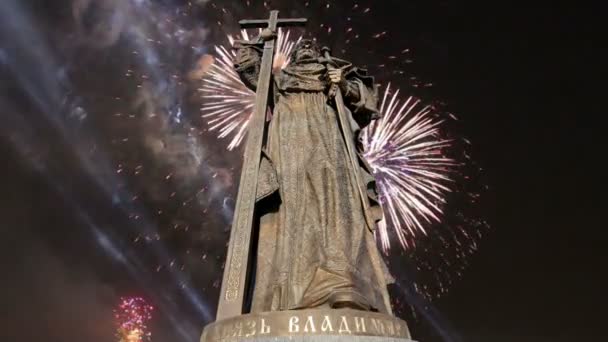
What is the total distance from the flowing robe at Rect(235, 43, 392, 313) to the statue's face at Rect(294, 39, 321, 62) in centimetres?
20

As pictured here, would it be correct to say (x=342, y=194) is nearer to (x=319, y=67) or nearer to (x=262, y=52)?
(x=319, y=67)

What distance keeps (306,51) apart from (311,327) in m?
5.46

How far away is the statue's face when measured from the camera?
920 centimetres

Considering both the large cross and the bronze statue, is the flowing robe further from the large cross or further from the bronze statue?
the large cross

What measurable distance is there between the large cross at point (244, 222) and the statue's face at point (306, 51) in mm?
696

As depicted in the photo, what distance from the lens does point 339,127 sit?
27.6 feet

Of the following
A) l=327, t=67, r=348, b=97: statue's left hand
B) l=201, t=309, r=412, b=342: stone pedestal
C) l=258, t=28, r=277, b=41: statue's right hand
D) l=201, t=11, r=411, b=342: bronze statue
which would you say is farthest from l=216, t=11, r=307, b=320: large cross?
l=327, t=67, r=348, b=97: statue's left hand

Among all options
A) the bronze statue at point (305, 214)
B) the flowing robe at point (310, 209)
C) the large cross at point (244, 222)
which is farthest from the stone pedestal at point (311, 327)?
the large cross at point (244, 222)

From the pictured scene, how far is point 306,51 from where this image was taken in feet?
30.3

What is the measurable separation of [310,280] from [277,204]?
1.49 m

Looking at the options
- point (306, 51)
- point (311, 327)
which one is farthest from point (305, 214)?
point (306, 51)

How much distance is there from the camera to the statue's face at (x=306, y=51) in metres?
9.20

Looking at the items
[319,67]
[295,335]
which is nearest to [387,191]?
[319,67]

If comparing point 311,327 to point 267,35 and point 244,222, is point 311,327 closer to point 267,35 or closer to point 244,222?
point 244,222
